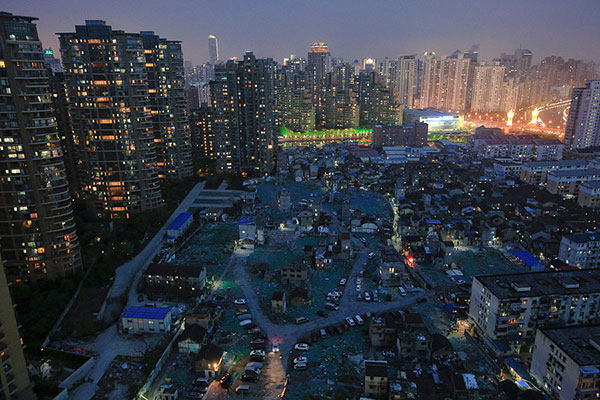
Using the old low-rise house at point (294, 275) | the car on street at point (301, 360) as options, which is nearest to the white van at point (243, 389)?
the car on street at point (301, 360)

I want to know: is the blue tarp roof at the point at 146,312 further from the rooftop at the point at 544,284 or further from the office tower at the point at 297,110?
the office tower at the point at 297,110

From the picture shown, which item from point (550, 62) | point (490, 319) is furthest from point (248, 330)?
point (550, 62)

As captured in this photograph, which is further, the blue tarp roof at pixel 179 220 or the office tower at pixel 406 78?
the office tower at pixel 406 78

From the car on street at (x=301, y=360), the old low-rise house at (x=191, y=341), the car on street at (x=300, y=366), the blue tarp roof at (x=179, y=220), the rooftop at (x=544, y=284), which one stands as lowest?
the car on street at (x=300, y=366)

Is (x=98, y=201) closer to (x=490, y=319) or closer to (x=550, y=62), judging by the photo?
(x=490, y=319)

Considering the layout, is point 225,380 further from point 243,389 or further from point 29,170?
point 29,170

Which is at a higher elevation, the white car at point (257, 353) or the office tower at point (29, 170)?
the office tower at point (29, 170)

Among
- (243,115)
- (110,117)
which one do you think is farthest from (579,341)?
(243,115)

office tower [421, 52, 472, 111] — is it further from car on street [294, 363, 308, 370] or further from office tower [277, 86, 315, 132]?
car on street [294, 363, 308, 370]
